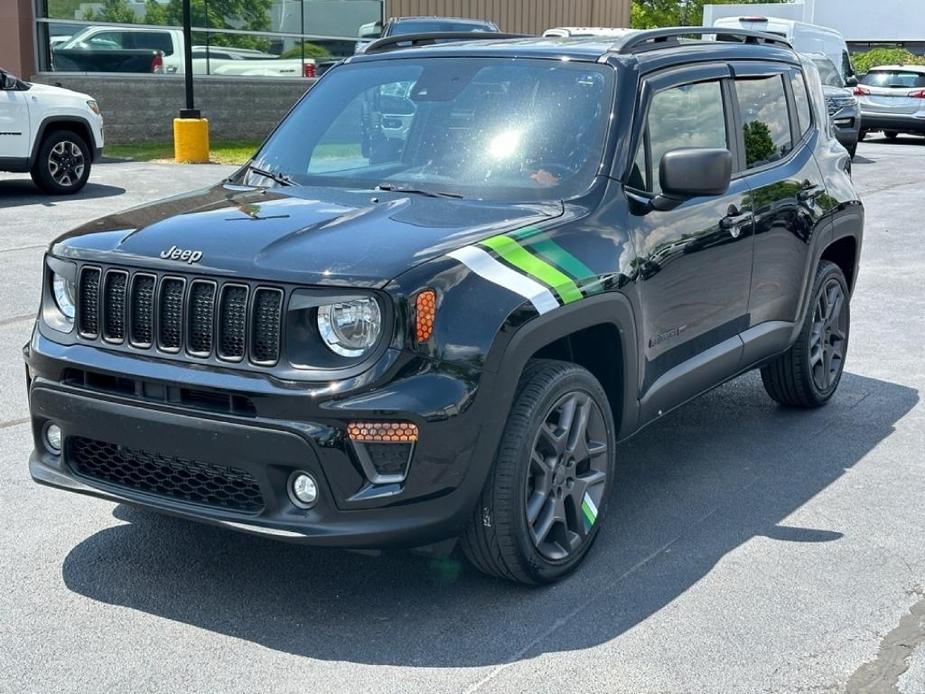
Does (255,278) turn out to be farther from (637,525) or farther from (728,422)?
(728,422)

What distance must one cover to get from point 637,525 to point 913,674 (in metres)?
1.35

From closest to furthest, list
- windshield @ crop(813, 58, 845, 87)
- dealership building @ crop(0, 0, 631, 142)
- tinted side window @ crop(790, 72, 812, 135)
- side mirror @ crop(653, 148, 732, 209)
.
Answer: side mirror @ crop(653, 148, 732, 209) → tinted side window @ crop(790, 72, 812, 135) → dealership building @ crop(0, 0, 631, 142) → windshield @ crop(813, 58, 845, 87)

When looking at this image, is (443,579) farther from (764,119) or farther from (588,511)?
(764,119)

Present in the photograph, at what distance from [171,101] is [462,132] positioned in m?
17.6

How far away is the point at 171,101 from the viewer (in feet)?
70.8

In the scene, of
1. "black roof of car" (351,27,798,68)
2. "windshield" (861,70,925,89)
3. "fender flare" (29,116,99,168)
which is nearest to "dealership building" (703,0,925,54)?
"windshield" (861,70,925,89)

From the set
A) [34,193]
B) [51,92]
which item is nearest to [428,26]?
[51,92]

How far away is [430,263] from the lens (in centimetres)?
385

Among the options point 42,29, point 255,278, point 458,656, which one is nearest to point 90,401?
point 255,278

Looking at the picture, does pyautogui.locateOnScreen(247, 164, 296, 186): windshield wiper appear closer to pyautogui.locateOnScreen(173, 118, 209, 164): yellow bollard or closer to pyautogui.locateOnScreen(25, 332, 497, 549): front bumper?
pyautogui.locateOnScreen(25, 332, 497, 549): front bumper

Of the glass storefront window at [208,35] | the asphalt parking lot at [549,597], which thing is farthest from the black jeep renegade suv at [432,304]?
the glass storefront window at [208,35]

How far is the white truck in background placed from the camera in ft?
67.1

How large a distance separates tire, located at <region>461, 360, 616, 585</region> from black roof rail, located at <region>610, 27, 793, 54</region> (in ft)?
4.90

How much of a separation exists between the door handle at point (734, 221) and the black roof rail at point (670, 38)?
745mm
